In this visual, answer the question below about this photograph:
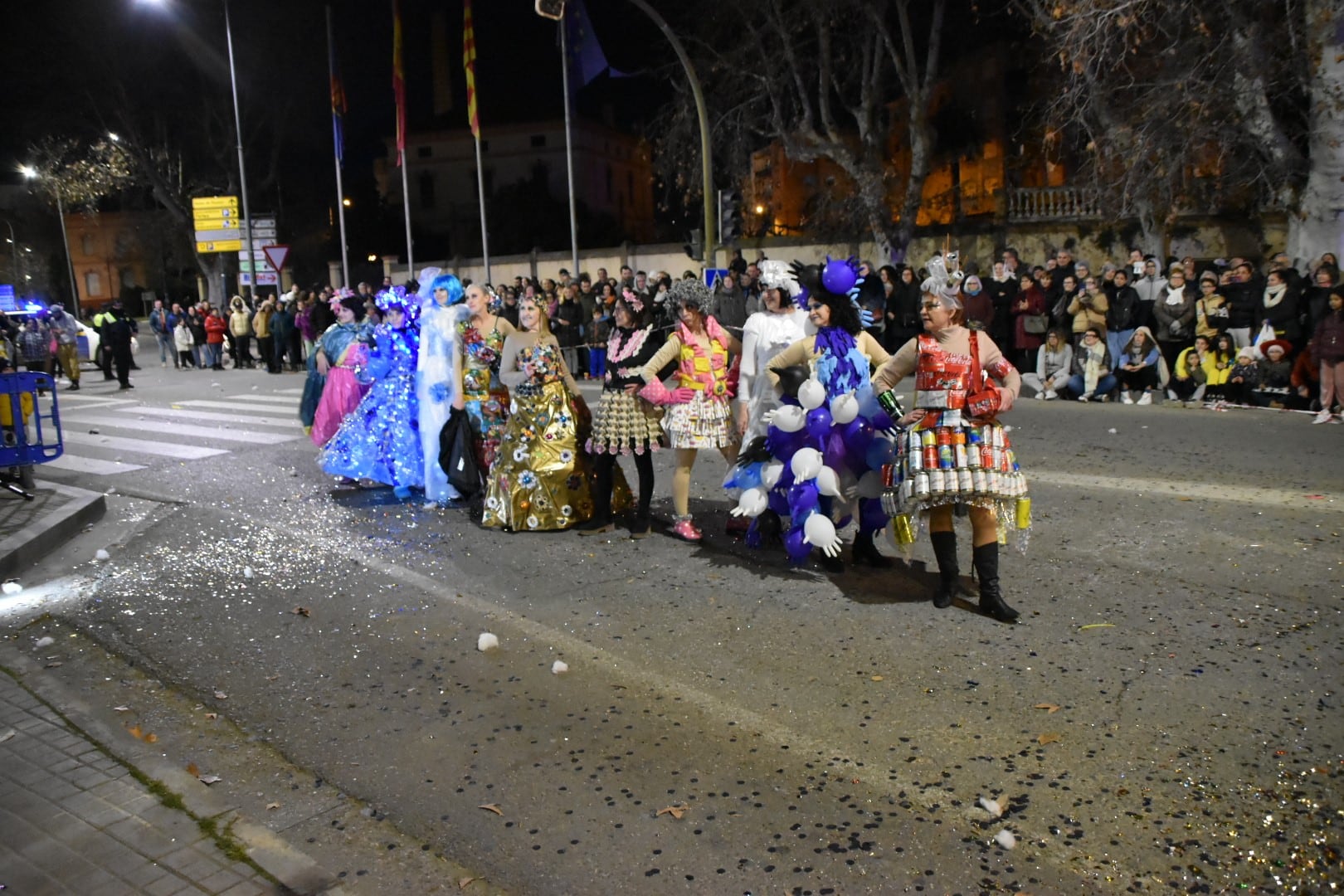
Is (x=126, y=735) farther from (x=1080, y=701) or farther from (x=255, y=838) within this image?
(x=1080, y=701)

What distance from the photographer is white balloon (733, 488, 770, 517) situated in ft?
20.9

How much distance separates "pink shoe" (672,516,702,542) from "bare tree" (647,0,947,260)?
60.5ft

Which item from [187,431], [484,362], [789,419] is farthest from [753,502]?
[187,431]

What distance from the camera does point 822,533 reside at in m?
6.02

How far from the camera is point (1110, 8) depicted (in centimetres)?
1337

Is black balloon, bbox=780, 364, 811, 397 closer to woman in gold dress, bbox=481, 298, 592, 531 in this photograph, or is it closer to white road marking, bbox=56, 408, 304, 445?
woman in gold dress, bbox=481, 298, 592, 531

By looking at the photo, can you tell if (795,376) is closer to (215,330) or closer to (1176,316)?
(1176,316)

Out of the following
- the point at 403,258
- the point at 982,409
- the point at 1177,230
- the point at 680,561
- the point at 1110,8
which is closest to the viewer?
the point at 982,409

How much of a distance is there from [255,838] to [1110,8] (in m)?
13.8

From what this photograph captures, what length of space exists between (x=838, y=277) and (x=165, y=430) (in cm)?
1123

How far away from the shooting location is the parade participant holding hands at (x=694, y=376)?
7.15m

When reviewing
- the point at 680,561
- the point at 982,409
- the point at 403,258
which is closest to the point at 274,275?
the point at 680,561

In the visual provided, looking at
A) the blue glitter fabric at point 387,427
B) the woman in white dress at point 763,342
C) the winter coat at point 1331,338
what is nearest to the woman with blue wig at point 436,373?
the blue glitter fabric at point 387,427

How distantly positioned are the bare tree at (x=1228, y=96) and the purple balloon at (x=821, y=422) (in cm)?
959
